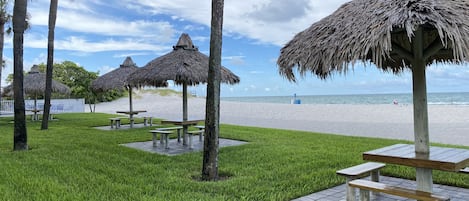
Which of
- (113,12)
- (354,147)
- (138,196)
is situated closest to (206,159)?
(138,196)

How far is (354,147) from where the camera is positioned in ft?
24.2

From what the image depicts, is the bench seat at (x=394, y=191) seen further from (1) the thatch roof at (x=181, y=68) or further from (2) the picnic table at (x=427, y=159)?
(1) the thatch roof at (x=181, y=68)

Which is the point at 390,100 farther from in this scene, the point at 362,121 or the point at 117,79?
the point at 117,79

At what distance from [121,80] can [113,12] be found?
4.95 m

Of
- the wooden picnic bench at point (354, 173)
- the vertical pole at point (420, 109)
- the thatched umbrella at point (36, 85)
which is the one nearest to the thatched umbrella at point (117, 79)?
the thatched umbrella at point (36, 85)

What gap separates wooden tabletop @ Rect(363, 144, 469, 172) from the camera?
2920 mm

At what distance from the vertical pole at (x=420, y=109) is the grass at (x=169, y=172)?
4.19 ft

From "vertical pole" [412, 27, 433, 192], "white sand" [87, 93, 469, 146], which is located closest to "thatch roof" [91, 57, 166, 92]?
"white sand" [87, 93, 469, 146]

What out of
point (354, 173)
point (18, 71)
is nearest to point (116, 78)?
point (18, 71)

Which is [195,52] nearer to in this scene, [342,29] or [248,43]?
[342,29]

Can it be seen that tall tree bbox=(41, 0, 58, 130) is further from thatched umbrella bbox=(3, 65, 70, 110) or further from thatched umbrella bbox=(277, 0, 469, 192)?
thatched umbrella bbox=(277, 0, 469, 192)

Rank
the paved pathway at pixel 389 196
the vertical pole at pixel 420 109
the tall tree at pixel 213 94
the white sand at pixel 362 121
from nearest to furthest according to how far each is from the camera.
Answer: the vertical pole at pixel 420 109
the paved pathway at pixel 389 196
the tall tree at pixel 213 94
the white sand at pixel 362 121

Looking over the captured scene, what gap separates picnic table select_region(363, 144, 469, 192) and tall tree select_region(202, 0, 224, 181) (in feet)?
6.94

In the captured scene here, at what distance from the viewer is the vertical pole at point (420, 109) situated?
3.28 metres
